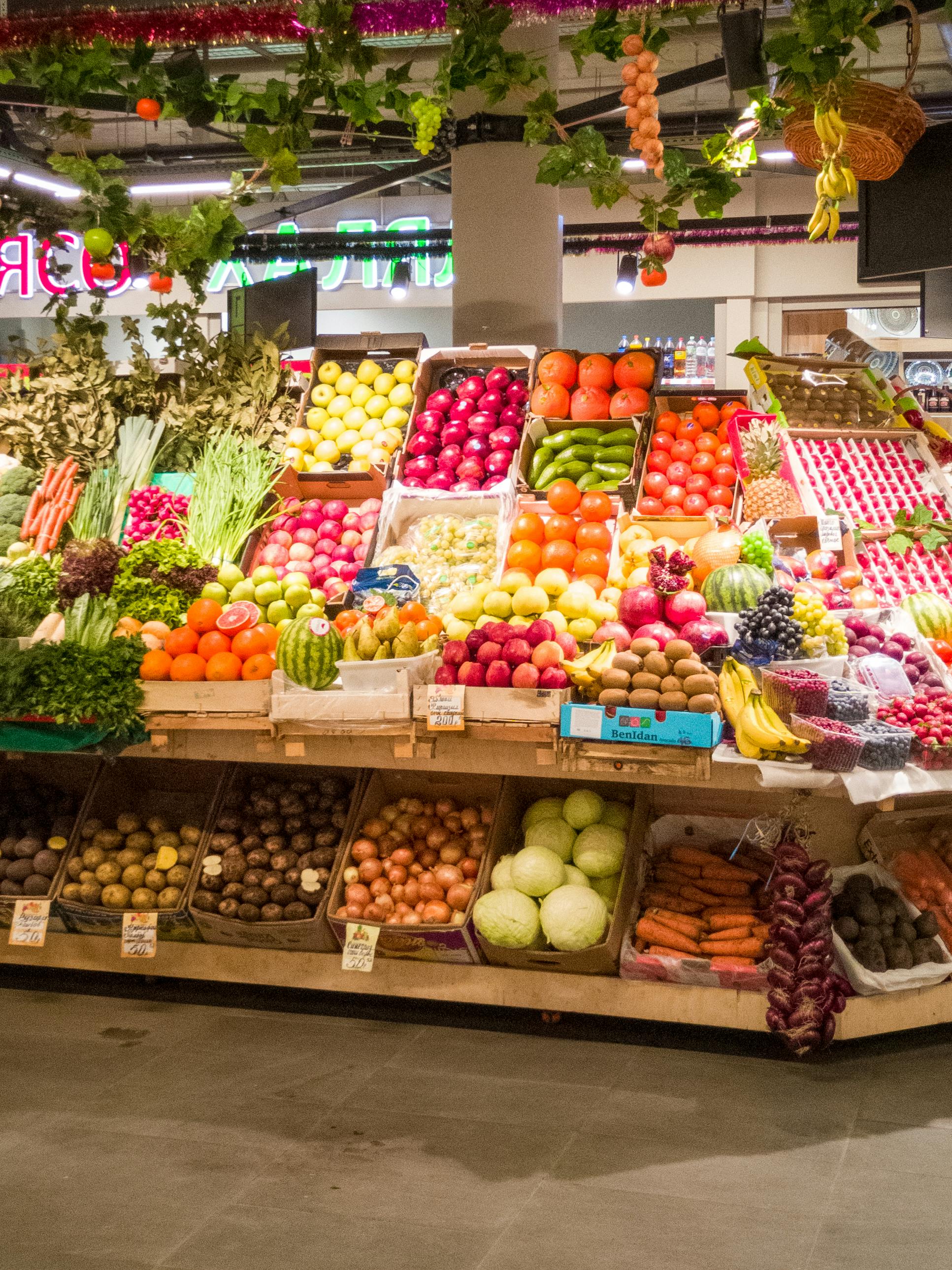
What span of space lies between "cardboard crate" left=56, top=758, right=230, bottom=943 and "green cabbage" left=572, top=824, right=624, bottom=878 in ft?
4.37

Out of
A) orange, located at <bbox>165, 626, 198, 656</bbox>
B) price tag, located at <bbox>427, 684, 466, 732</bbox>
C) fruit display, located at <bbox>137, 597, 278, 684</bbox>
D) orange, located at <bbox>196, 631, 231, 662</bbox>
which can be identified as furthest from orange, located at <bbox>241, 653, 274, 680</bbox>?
price tag, located at <bbox>427, 684, 466, 732</bbox>

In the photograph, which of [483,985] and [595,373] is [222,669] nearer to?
[483,985]

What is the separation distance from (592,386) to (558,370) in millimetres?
162

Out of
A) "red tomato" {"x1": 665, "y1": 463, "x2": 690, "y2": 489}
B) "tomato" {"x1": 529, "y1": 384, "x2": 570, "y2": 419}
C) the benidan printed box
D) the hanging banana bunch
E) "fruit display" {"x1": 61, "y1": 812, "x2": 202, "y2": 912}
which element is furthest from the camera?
"tomato" {"x1": 529, "y1": 384, "x2": 570, "y2": 419}

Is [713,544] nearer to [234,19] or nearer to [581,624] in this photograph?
[581,624]

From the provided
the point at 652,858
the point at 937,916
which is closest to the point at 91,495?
the point at 652,858

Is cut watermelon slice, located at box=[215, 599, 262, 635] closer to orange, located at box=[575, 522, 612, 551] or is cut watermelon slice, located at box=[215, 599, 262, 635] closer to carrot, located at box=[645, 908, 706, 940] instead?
orange, located at box=[575, 522, 612, 551]

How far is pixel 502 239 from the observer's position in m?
6.38

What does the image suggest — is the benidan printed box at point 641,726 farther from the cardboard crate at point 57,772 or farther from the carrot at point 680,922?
the cardboard crate at point 57,772

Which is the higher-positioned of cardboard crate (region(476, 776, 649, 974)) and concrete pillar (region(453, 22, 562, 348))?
concrete pillar (region(453, 22, 562, 348))

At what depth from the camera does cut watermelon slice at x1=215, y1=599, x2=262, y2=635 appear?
3.97 m

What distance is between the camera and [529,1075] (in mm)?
3512

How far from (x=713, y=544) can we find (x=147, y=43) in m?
3.23

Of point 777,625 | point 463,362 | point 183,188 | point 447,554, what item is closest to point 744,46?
point 463,362
